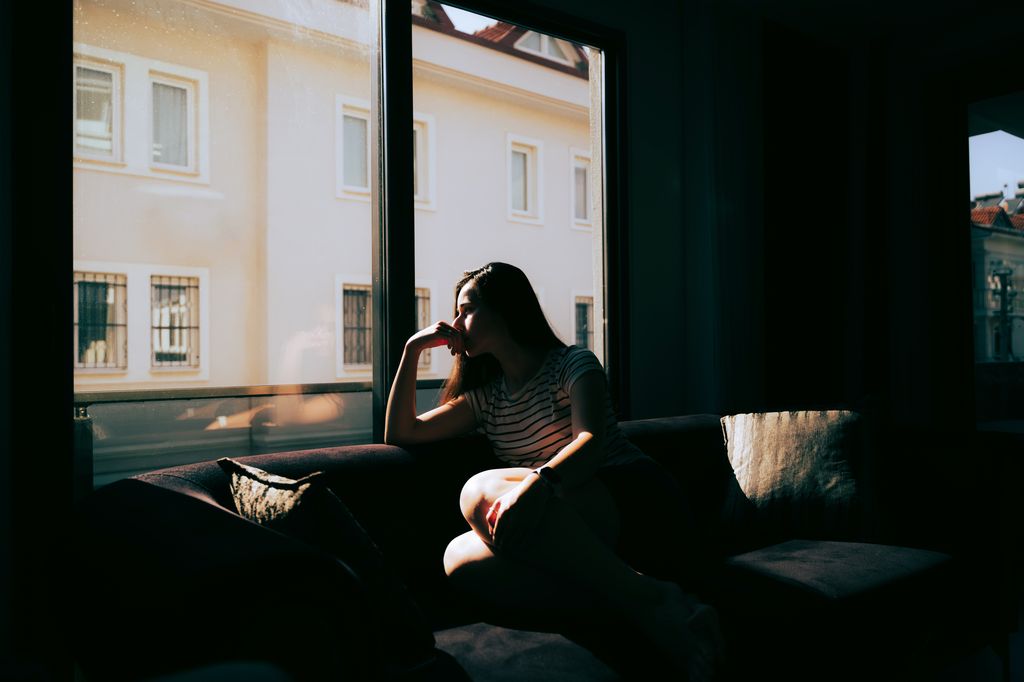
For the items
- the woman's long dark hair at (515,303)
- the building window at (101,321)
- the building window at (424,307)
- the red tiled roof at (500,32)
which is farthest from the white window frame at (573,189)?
the building window at (101,321)

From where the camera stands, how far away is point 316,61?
3.00 m

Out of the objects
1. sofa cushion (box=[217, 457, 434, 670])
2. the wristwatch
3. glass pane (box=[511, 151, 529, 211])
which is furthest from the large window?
glass pane (box=[511, 151, 529, 211])

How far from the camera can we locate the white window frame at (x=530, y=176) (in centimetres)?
647

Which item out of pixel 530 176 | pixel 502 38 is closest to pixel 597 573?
pixel 502 38

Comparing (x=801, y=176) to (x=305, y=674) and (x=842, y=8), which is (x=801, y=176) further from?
(x=305, y=674)

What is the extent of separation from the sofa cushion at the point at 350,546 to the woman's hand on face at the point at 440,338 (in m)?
0.77

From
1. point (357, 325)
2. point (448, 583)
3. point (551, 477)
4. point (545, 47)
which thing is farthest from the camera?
point (545, 47)

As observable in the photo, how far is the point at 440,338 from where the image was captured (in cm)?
206

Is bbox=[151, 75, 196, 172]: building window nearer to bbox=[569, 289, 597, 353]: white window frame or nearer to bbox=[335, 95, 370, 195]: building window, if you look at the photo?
bbox=[335, 95, 370, 195]: building window

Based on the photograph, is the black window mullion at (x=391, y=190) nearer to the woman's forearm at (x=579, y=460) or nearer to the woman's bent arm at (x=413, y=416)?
the woman's bent arm at (x=413, y=416)

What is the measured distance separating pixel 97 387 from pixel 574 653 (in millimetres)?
1767

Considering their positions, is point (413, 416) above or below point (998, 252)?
below

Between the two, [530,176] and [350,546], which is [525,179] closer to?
[530,176]

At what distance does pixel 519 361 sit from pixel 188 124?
7.49 ft
